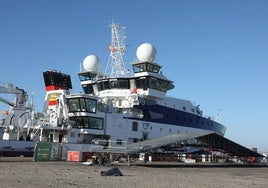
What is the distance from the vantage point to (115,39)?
60.5 meters

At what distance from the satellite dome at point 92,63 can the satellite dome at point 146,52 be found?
831 cm

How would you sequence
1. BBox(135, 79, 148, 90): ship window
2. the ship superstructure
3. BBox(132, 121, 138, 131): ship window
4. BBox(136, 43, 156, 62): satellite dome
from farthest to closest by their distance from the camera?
BBox(136, 43, 156, 62): satellite dome, BBox(135, 79, 148, 90): ship window, BBox(132, 121, 138, 131): ship window, the ship superstructure

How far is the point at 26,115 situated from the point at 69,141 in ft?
20.3

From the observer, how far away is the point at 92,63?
2375 inches

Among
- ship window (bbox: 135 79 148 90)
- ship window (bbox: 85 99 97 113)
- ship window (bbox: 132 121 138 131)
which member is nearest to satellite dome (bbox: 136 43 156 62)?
ship window (bbox: 135 79 148 90)

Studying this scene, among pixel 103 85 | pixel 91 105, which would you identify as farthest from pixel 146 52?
pixel 91 105

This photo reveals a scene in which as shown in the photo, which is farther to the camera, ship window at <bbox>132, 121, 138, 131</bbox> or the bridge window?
ship window at <bbox>132, 121, 138, 131</bbox>

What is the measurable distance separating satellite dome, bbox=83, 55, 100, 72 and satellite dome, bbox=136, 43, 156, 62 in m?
8.31

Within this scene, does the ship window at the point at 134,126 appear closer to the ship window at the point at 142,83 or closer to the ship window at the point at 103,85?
the ship window at the point at 142,83

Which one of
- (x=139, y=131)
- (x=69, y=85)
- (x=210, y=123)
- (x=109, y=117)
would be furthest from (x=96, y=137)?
(x=210, y=123)

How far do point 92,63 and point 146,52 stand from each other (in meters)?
10.5

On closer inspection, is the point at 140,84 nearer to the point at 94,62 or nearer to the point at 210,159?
the point at 94,62

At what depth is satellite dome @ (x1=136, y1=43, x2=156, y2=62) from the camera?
55000 millimetres

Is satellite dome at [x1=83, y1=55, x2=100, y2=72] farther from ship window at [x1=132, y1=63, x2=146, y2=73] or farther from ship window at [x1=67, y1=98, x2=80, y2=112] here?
ship window at [x1=67, y1=98, x2=80, y2=112]
